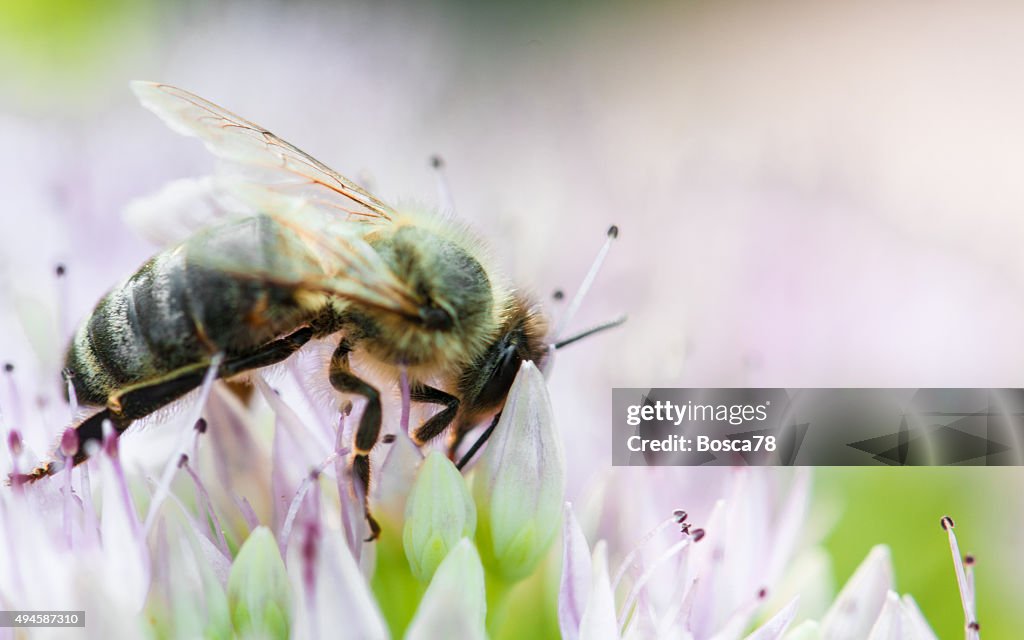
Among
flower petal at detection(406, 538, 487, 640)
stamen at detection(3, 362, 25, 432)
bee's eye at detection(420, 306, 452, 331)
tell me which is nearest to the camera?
flower petal at detection(406, 538, 487, 640)

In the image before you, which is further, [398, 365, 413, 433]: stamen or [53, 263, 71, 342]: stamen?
[53, 263, 71, 342]: stamen

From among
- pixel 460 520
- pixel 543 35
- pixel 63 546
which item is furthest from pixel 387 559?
pixel 543 35

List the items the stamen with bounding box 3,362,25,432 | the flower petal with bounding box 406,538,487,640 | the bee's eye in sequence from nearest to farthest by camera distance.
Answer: the flower petal with bounding box 406,538,487,640
the bee's eye
the stamen with bounding box 3,362,25,432

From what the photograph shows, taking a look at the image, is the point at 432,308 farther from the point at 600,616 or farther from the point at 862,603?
the point at 862,603

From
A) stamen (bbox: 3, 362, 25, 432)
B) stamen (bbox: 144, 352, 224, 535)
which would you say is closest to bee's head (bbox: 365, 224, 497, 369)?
stamen (bbox: 144, 352, 224, 535)

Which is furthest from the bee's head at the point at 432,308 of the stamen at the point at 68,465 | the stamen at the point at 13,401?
the stamen at the point at 13,401

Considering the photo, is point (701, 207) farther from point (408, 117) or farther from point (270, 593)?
point (270, 593)

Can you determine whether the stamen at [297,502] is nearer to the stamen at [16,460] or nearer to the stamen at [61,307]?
the stamen at [16,460]

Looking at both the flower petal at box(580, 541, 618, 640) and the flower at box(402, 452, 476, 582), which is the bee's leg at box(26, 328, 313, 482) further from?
the flower petal at box(580, 541, 618, 640)
